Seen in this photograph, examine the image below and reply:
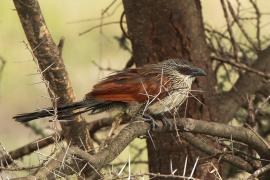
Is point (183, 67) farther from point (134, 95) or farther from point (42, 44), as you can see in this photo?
point (42, 44)

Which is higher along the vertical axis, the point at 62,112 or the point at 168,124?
the point at 62,112

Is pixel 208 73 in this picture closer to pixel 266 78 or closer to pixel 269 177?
pixel 266 78

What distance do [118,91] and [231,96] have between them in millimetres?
958

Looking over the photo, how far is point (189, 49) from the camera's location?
4.22 meters

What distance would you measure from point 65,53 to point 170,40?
5.37m

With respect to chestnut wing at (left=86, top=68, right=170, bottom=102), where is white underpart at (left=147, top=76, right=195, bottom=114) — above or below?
below

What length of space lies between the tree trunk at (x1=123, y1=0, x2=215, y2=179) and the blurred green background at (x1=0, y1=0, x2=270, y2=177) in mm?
3854

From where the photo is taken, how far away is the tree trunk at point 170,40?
4.20 metres

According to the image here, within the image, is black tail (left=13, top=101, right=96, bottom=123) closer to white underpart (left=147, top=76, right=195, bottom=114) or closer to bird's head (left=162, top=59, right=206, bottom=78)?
white underpart (left=147, top=76, right=195, bottom=114)

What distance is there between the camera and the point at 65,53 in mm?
9484

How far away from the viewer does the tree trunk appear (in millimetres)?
4199

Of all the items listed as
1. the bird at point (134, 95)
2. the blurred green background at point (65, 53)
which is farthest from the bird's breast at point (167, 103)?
the blurred green background at point (65, 53)

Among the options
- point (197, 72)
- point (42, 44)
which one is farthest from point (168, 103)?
point (42, 44)

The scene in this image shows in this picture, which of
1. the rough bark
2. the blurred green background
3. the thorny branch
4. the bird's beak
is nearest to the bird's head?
the bird's beak
